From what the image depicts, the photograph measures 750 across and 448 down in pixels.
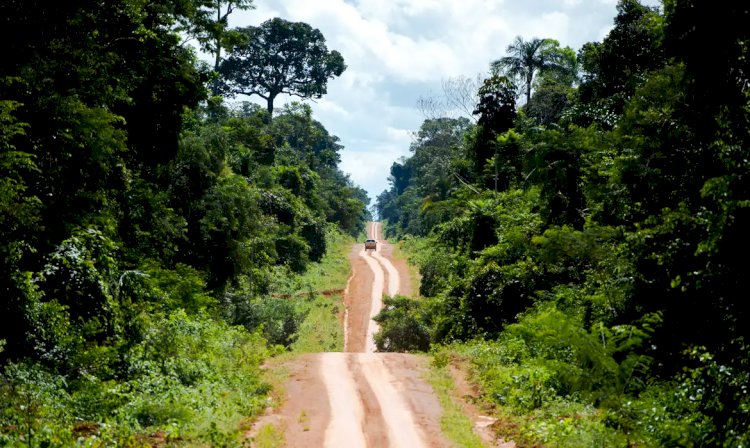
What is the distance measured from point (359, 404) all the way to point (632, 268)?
6380 mm

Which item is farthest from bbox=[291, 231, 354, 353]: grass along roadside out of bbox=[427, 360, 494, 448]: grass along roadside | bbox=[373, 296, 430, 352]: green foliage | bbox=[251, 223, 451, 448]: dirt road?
bbox=[427, 360, 494, 448]: grass along roadside

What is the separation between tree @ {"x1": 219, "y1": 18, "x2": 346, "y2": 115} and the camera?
216 ft

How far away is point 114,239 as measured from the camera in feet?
57.8

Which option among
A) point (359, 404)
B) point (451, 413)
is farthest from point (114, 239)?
point (451, 413)

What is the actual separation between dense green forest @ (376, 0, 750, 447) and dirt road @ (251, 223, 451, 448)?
1522 mm

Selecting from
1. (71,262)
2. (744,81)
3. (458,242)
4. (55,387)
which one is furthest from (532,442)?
(458,242)

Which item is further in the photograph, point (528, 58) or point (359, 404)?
point (528, 58)

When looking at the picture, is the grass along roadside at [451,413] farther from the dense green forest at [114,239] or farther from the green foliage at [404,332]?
the green foliage at [404,332]

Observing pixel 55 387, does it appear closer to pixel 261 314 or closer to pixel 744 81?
pixel 744 81

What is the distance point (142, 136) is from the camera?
20797 millimetres

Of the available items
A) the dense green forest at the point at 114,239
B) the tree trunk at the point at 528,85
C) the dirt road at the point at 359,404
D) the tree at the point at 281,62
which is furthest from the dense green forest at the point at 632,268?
the tree at the point at 281,62

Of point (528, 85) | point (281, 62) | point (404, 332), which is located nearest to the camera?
point (404, 332)

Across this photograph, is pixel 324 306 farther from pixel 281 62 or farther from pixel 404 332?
pixel 281 62

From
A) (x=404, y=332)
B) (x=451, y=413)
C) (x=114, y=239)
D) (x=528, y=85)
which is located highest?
(x=528, y=85)
